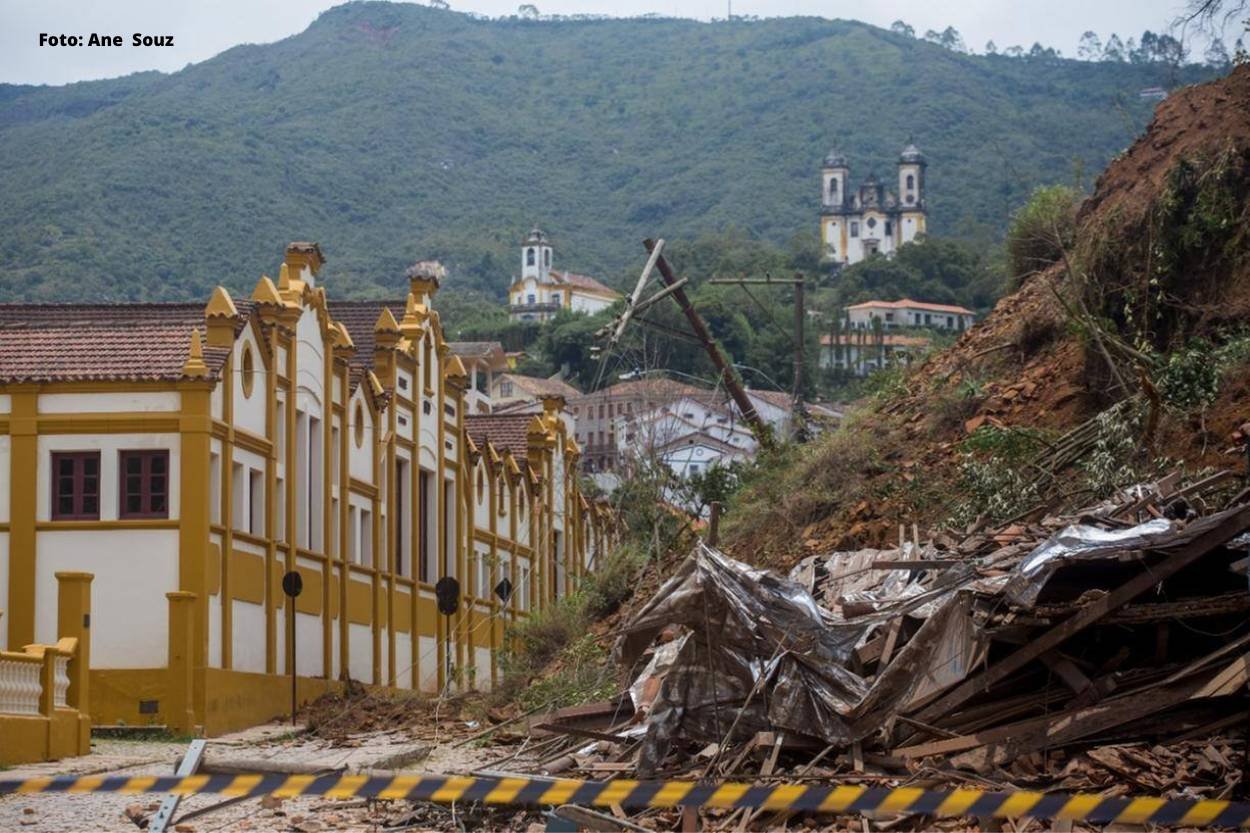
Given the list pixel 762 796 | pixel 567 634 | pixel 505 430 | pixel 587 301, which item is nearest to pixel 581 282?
pixel 587 301

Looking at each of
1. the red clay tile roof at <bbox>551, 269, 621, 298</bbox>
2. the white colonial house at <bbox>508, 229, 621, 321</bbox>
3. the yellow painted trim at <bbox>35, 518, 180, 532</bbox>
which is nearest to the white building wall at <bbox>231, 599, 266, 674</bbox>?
the yellow painted trim at <bbox>35, 518, 180, 532</bbox>

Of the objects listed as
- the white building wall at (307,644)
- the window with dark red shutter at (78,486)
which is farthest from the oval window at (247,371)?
the white building wall at (307,644)

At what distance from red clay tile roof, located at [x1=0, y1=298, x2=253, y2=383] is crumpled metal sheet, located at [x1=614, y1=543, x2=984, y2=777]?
14.8m

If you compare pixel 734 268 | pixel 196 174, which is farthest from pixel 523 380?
pixel 196 174

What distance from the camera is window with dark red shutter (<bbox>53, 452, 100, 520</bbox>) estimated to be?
96.8 feet

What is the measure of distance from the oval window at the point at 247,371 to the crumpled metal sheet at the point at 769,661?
16.1 meters

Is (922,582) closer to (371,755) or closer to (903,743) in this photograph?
(903,743)

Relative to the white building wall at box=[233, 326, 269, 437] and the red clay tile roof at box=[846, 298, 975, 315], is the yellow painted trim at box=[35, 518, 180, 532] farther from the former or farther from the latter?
the red clay tile roof at box=[846, 298, 975, 315]

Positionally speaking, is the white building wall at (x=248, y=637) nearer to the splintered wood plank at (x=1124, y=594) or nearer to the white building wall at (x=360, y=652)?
the white building wall at (x=360, y=652)

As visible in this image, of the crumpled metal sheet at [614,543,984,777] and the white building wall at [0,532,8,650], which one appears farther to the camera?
the white building wall at [0,532,8,650]

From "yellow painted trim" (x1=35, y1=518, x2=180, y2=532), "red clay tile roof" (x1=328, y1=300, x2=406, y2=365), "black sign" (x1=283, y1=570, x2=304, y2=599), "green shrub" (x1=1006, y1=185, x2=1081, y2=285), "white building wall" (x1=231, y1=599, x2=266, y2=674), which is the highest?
"green shrub" (x1=1006, y1=185, x2=1081, y2=285)

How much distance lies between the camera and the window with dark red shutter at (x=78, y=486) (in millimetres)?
29500

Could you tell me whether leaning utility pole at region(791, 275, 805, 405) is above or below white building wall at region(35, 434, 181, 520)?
above

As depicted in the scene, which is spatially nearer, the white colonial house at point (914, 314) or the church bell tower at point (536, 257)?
the white colonial house at point (914, 314)
